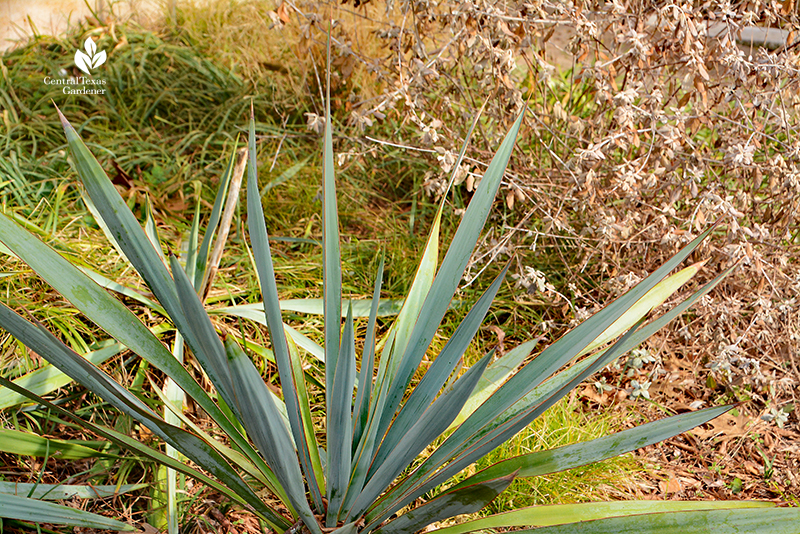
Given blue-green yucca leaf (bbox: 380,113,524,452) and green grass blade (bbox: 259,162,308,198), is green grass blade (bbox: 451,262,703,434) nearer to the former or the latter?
blue-green yucca leaf (bbox: 380,113,524,452)

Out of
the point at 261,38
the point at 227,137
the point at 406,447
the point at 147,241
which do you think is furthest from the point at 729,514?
the point at 261,38

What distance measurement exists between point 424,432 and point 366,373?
169mm

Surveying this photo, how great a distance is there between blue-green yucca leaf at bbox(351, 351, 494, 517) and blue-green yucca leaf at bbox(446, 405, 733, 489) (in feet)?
0.45

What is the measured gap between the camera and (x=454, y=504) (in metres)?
1.01

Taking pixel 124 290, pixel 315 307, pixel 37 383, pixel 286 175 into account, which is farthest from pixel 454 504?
pixel 286 175

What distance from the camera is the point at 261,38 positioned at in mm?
3852

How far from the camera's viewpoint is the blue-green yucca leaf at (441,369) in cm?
118

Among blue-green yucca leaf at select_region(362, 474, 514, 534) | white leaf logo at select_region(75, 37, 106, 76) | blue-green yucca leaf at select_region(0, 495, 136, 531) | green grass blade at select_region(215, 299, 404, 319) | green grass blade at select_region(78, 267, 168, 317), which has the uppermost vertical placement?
white leaf logo at select_region(75, 37, 106, 76)

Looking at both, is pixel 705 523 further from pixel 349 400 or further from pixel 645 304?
pixel 349 400

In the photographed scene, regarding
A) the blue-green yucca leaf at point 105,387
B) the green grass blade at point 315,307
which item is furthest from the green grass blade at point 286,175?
the blue-green yucca leaf at point 105,387

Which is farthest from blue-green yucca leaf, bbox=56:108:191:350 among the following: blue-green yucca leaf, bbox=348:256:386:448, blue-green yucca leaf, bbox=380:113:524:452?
blue-green yucca leaf, bbox=380:113:524:452

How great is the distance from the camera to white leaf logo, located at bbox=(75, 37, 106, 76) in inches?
132

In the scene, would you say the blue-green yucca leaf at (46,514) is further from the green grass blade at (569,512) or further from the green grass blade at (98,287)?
the green grass blade at (569,512)

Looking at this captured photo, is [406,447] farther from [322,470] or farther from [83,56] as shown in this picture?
[83,56]
